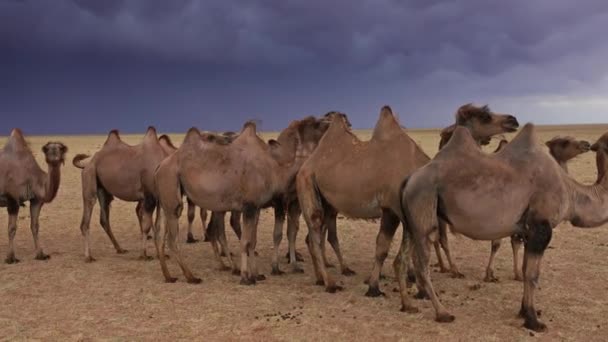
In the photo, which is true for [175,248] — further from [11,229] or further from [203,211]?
[11,229]

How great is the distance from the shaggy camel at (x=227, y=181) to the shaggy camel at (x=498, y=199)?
2.89 metres

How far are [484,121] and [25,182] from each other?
351 inches

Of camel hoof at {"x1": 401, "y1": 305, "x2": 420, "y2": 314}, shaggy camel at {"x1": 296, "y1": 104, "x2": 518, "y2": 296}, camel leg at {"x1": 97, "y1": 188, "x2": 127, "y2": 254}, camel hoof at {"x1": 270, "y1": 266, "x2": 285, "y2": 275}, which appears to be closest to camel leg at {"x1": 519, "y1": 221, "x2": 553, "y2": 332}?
camel hoof at {"x1": 401, "y1": 305, "x2": 420, "y2": 314}

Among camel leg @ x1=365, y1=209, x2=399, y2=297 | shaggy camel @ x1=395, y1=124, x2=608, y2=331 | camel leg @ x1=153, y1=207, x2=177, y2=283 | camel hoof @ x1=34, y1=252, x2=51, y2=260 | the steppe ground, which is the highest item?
shaggy camel @ x1=395, y1=124, x2=608, y2=331

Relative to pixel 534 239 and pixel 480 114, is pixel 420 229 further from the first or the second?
pixel 480 114

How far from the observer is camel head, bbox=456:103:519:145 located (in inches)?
329

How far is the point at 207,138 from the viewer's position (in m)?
9.66

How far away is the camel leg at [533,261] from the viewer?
645cm

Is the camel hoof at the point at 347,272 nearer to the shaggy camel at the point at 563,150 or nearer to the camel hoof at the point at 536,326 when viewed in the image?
the shaggy camel at the point at 563,150

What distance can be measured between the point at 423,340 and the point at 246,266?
3.54m

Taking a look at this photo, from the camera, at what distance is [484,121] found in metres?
8.41

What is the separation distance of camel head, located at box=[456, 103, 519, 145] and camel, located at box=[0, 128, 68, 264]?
8.05 metres

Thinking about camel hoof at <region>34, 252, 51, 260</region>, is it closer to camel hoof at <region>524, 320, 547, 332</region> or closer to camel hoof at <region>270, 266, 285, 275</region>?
camel hoof at <region>270, 266, 285, 275</region>

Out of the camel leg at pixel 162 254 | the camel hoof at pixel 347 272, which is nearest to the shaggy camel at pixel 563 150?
the camel hoof at pixel 347 272
